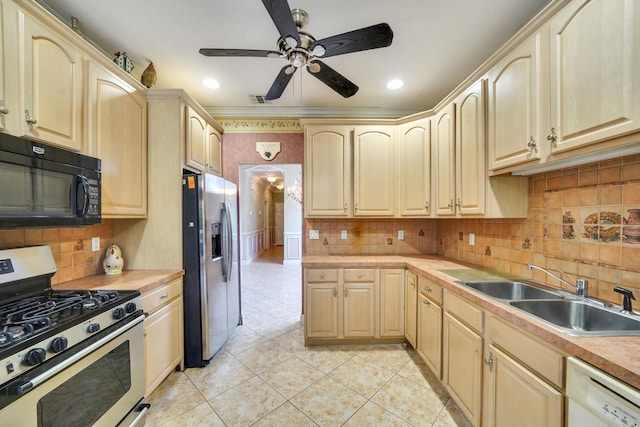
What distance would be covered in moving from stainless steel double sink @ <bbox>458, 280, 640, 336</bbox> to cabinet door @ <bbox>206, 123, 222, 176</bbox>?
268 cm

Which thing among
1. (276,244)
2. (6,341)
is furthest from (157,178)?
(276,244)

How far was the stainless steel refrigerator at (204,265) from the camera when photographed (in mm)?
2139

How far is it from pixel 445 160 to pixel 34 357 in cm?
283

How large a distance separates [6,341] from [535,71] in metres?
2.69

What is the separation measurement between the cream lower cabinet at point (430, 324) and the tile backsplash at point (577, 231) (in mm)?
607

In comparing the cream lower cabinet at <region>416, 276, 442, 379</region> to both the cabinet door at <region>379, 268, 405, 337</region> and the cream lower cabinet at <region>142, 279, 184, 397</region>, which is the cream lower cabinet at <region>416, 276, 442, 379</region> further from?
the cream lower cabinet at <region>142, 279, 184, 397</region>

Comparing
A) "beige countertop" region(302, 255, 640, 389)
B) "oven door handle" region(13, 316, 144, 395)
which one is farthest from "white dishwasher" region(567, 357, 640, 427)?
"oven door handle" region(13, 316, 144, 395)

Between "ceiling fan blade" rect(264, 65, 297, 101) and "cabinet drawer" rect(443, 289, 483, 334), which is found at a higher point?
"ceiling fan blade" rect(264, 65, 297, 101)

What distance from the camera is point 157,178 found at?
2.10 meters

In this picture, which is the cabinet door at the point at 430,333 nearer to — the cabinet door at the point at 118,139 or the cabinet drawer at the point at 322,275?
the cabinet drawer at the point at 322,275

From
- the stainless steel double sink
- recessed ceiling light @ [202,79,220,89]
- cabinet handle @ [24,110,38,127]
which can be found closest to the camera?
the stainless steel double sink

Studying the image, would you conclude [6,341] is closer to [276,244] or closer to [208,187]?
[208,187]

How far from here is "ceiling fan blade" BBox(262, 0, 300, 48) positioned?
1.14 metres

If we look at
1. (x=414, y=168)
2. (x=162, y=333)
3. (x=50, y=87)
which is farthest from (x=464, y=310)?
(x=50, y=87)
